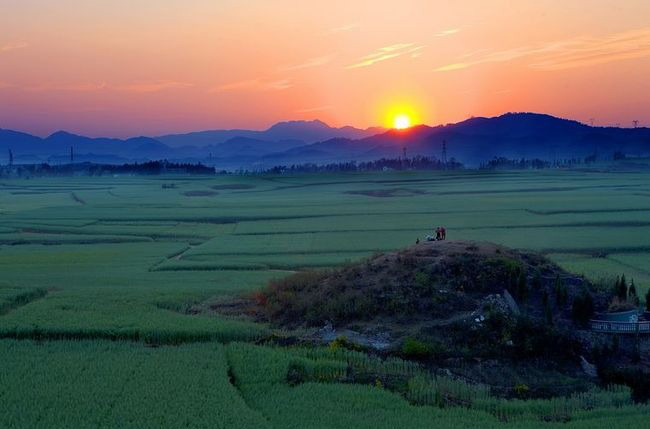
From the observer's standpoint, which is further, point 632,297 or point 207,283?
point 207,283

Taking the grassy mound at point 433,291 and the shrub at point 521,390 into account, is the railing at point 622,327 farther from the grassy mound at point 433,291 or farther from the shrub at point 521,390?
the shrub at point 521,390

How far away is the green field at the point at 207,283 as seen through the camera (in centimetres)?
1214

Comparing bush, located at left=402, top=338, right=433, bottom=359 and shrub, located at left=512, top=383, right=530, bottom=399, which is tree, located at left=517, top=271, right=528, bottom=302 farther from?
shrub, located at left=512, top=383, right=530, bottom=399

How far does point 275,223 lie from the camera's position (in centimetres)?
4628

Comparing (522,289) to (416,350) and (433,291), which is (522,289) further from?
(416,350)

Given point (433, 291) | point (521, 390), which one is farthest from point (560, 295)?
point (521, 390)

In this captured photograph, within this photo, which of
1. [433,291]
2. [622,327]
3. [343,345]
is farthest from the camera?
[433,291]

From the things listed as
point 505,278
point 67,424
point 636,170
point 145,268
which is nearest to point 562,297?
point 505,278

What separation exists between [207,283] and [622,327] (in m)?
14.8

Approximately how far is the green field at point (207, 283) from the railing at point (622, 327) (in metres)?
4.90

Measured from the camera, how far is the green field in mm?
12141

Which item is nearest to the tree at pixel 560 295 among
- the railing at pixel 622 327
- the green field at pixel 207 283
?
the railing at pixel 622 327

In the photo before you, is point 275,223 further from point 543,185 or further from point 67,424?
point 543,185

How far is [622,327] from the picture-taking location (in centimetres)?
1720
